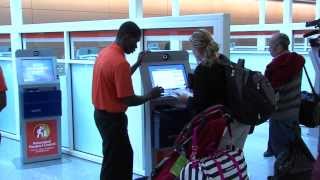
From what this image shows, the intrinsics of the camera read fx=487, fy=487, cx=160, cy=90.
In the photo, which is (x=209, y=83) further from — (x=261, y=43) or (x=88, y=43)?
(x=261, y=43)

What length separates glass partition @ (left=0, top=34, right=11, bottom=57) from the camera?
6536 millimetres

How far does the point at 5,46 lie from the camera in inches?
266

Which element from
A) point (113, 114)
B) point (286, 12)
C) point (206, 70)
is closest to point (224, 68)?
point (206, 70)

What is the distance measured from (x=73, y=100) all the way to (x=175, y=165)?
2.65m

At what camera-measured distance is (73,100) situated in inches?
216

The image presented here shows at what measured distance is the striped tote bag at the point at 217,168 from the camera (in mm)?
2906

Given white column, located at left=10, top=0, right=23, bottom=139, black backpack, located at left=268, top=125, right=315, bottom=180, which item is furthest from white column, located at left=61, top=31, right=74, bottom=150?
black backpack, located at left=268, top=125, right=315, bottom=180

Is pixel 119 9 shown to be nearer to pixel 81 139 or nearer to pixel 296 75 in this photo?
pixel 81 139

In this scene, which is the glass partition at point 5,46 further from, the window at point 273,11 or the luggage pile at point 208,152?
the window at point 273,11

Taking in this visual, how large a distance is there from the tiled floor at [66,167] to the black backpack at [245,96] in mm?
1499

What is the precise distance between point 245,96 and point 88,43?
2.57 m

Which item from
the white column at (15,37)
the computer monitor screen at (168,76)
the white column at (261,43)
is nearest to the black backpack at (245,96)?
the computer monitor screen at (168,76)

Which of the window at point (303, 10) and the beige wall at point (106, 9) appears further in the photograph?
the window at point (303, 10)

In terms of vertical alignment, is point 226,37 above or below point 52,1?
below
